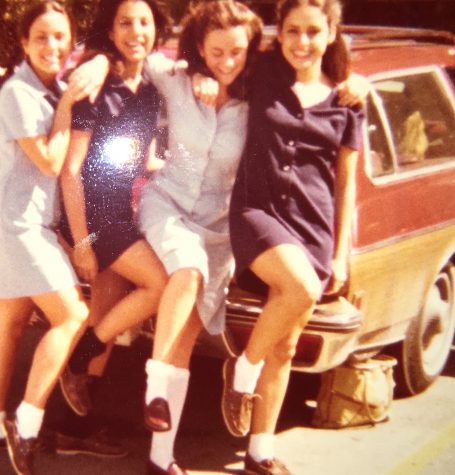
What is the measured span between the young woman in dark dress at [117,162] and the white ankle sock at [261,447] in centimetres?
70

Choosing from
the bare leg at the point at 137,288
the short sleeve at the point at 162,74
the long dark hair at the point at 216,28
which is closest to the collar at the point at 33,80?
the short sleeve at the point at 162,74

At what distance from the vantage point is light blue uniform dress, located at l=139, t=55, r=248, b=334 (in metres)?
3.69

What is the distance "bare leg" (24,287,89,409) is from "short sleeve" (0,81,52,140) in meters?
0.66

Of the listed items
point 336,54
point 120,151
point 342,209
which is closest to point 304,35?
point 336,54

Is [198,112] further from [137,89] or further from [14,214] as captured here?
[14,214]

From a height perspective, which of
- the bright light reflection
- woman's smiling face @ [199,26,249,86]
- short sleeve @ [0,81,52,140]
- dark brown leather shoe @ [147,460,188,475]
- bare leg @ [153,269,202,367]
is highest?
woman's smiling face @ [199,26,249,86]

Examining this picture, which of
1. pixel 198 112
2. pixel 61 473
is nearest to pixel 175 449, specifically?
pixel 61 473

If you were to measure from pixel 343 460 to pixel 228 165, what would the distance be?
4.81 feet

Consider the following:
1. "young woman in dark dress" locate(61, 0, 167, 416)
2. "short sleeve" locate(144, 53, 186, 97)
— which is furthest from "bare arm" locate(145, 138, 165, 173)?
"short sleeve" locate(144, 53, 186, 97)

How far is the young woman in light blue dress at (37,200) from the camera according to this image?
11.7 ft

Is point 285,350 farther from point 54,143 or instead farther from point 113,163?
point 54,143

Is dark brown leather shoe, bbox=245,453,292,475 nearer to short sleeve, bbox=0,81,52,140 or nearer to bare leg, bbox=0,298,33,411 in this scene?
bare leg, bbox=0,298,33,411

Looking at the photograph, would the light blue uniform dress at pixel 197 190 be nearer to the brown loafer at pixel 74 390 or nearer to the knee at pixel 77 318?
the knee at pixel 77 318

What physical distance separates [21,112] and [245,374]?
4.49ft
